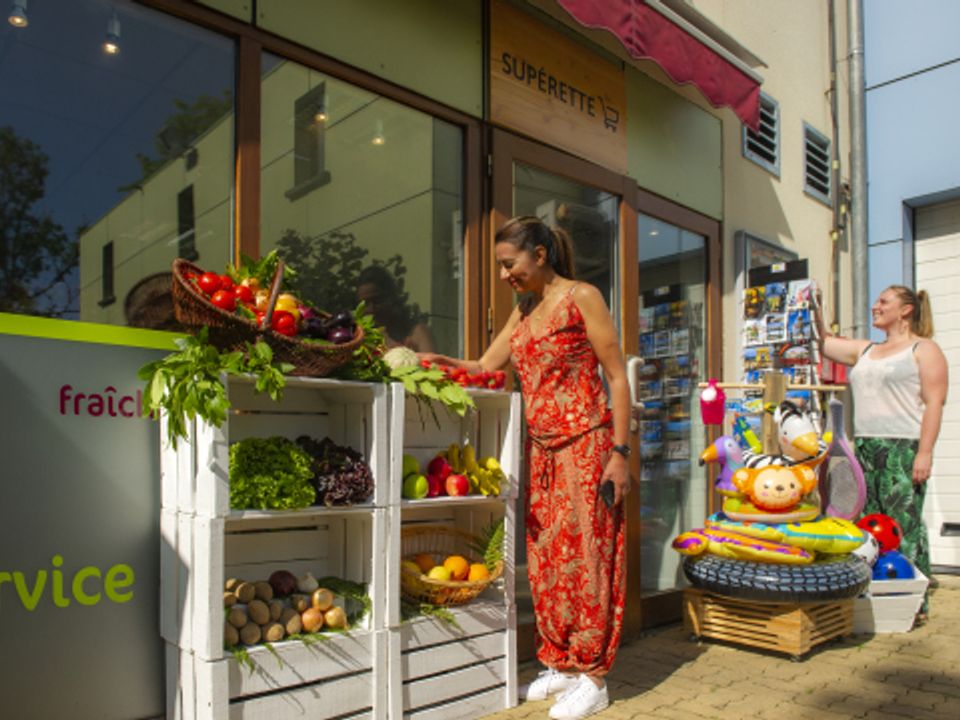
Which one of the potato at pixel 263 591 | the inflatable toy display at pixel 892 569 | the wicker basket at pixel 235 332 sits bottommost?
the inflatable toy display at pixel 892 569

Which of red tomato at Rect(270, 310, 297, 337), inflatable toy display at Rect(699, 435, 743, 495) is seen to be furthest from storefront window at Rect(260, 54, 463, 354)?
inflatable toy display at Rect(699, 435, 743, 495)

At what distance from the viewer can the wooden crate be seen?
14.2 feet

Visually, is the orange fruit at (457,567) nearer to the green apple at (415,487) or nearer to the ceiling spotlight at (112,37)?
the green apple at (415,487)

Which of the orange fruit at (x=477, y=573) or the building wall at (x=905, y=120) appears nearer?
the orange fruit at (x=477, y=573)

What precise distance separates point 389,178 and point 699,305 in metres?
2.73

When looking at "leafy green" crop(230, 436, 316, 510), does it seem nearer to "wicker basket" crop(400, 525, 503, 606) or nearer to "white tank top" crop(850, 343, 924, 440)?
"wicker basket" crop(400, 525, 503, 606)

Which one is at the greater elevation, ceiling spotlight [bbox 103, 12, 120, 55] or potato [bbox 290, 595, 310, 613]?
ceiling spotlight [bbox 103, 12, 120, 55]

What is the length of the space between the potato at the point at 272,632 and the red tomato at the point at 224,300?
3.46 feet

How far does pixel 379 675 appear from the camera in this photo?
3.05 m

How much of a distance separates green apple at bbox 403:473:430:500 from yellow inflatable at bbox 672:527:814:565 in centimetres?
186

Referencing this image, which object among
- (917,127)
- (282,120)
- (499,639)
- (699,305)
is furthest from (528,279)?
(917,127)

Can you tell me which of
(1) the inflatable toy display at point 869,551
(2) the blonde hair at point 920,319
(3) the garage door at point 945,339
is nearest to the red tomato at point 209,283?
(1) the inflatable toy display at point 869,551

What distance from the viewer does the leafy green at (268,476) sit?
278cm

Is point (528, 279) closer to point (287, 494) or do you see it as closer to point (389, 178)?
point (389, 178)
